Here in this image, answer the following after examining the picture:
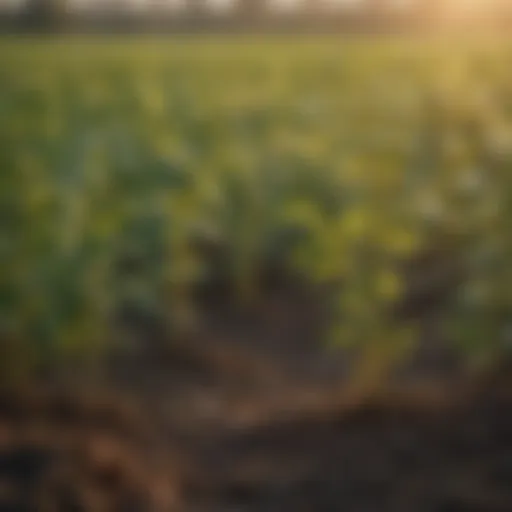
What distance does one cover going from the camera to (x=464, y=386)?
87 cm

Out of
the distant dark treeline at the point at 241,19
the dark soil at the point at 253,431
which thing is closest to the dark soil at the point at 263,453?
the dark soil at the point at 253,431

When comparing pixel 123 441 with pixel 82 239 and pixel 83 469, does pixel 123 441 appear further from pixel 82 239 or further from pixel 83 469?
pixel 82 239

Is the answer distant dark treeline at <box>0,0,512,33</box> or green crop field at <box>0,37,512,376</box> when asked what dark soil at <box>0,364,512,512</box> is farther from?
distant dark treeline at <box>0,0,512,33</box>

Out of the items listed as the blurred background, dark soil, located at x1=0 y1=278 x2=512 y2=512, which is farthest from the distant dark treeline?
dark soil, located at x1=0 y1=278 x2=512 y2=512

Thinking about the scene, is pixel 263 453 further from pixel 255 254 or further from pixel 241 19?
pixel 241 19

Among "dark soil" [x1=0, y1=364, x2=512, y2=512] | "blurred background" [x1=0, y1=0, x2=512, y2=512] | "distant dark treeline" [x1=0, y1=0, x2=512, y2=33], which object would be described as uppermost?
"distant dark treeline" [x1=0, y1=0, x2=512, y2=33]

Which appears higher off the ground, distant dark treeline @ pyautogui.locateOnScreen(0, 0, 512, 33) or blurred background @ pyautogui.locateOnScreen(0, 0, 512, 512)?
distant dark treeline @ pyautogui.locateOnScreen(0, 0, 512, 33)

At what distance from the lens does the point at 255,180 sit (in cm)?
88

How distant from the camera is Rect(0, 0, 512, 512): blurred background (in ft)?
2.57

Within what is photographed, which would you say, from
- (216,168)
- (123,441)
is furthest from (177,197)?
(123,441)

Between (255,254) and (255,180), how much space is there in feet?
0.24

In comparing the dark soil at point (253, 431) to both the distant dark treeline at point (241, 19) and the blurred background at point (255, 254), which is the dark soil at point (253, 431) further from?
the distant dark treeline at point (241, 19)

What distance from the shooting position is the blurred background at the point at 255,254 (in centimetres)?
78

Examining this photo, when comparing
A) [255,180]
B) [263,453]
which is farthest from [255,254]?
[263,453]
